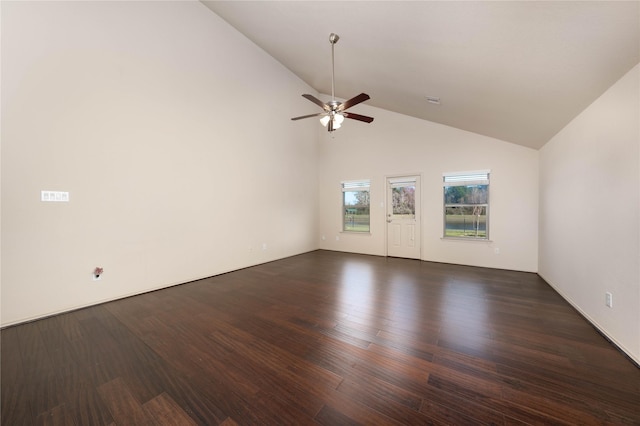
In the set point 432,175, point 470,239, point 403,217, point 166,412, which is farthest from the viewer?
point 403,217

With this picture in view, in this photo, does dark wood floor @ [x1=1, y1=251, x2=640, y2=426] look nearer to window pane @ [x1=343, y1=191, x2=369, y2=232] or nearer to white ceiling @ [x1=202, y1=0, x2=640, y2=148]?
white ceiling @ [x1=202, y1=0, x2=640, y2=148]

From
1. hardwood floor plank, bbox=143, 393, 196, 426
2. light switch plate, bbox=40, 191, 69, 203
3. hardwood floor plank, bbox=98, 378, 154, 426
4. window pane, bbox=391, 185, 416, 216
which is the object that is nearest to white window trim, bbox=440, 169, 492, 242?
window pane, bbox=391, 185, 416, 216

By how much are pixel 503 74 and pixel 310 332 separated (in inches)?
131

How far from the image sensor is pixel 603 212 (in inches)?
94.4

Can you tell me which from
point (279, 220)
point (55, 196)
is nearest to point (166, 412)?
point (55, 196)

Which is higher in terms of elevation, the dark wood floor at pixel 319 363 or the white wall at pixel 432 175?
the white wall at pixel 432 175

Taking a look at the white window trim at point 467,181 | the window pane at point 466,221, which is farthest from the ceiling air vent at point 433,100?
the window pane at point 466,221

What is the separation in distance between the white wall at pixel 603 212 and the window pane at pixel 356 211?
3.75m

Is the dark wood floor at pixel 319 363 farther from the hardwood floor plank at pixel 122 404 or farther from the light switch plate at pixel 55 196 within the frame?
the light switch plate at pixel 55 196

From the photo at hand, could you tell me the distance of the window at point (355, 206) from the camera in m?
6.59

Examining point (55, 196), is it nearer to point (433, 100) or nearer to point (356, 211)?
point (433, 100)

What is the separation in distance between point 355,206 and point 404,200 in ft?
4.48

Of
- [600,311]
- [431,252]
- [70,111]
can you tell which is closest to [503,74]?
[600,311]

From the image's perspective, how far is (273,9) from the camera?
3.58 meters
